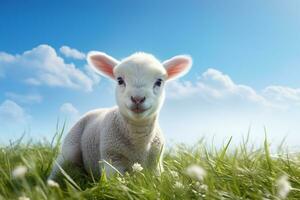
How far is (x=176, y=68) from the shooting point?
652 cm

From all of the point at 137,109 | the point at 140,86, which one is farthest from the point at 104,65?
the point at 137,109

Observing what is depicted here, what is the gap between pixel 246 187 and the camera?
12.7 feet

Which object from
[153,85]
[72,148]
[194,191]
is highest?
[153,85]

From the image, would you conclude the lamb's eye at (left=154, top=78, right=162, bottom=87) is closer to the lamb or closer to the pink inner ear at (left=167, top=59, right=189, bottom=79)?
the lamb

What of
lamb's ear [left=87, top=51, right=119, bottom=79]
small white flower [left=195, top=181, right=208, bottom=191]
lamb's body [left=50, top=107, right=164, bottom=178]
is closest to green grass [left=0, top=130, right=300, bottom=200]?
small white flower [left=195, top=181, right=208, bottom=191]

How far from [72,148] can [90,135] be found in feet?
1.40

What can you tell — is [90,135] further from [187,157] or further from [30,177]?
[187,157]

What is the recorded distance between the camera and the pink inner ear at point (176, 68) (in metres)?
6.48

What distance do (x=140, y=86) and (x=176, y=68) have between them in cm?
108

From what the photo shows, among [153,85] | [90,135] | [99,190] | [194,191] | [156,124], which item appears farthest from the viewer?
[90,135]

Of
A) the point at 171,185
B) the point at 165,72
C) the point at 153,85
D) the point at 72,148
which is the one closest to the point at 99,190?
the point at 171,185

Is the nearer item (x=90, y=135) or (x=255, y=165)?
(x=255, y=165)

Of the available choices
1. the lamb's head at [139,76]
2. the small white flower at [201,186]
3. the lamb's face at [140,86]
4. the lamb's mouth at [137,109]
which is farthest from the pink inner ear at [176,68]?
the small white flower at [201,186]

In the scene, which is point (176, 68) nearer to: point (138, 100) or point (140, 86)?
point (140, 86)
